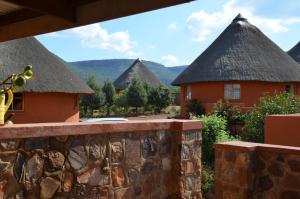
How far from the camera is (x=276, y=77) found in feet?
80.8

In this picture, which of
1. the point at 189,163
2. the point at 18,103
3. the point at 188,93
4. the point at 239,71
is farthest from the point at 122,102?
the point at 189,163

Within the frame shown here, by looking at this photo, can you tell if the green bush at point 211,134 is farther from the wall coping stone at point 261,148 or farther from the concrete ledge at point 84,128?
the concrete ledge at point 84,128

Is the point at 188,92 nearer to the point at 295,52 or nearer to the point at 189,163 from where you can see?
the point at 295,52

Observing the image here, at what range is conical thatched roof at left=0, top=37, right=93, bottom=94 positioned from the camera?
18250 mm

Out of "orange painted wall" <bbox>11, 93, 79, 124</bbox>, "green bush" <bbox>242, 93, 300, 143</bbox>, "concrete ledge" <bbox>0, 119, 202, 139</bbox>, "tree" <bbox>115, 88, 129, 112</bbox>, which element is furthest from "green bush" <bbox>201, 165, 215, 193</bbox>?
"tree" <bbox>115, 88, 129, 112</bbox>

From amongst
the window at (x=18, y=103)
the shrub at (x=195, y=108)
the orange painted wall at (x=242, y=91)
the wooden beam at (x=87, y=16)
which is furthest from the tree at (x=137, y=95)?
the wooden beam at (x=87, y=16)

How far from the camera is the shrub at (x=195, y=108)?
77.8 feet

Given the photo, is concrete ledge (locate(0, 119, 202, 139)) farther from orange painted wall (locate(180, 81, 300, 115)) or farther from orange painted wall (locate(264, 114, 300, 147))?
orange painted wall (locate(180, 81, 300, 115))

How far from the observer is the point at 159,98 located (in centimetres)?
3728

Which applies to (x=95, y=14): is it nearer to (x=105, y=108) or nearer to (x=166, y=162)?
(x=166, y=162)

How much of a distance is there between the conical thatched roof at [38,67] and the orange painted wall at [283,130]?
1199cm

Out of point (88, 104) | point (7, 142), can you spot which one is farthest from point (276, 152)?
point (88, 104)

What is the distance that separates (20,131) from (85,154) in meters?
0.82

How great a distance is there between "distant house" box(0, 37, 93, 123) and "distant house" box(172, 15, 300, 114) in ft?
26.1
